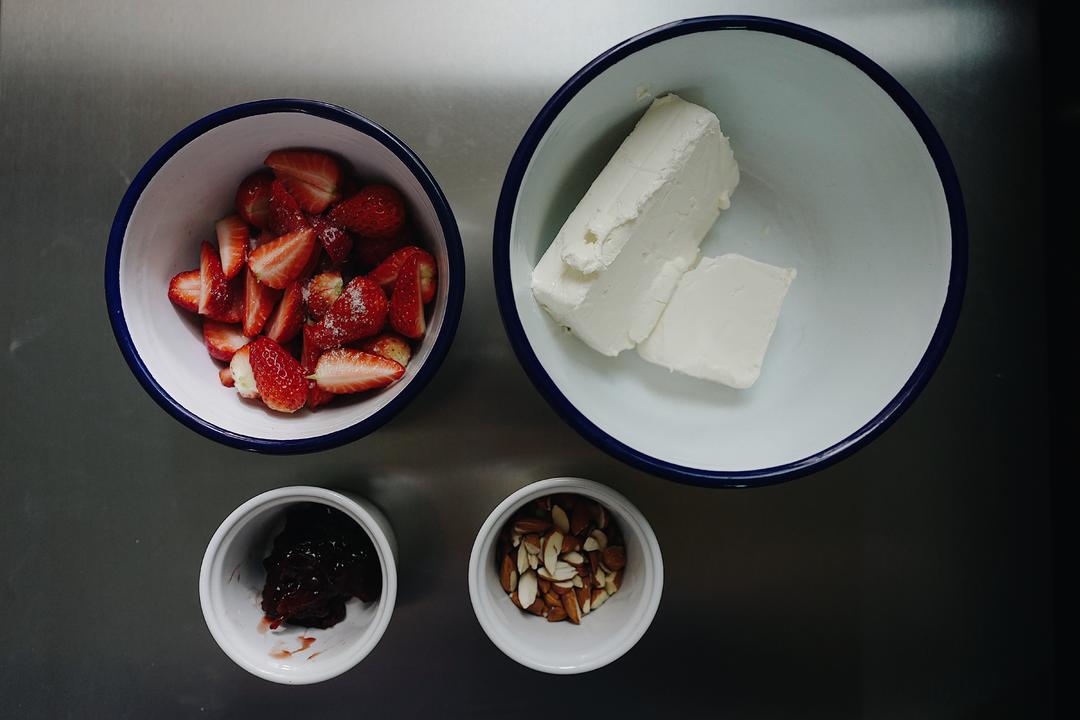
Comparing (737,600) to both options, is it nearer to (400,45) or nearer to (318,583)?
(318,583)

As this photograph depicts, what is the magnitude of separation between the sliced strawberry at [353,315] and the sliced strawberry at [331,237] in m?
0.04

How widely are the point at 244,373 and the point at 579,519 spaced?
0.41 metres

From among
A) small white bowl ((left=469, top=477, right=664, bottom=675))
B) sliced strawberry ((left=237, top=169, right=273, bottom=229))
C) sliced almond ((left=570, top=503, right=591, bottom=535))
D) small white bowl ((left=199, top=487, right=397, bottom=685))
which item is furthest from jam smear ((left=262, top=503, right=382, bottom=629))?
sliced strawberry ((left=237, top=169, right=273, bottom=229))

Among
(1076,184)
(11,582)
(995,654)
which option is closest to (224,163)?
(11,582)

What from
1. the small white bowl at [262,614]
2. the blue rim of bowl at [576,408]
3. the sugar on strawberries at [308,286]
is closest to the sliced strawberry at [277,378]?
the sugar on strawberries at [308,286]

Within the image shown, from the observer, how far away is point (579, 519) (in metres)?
0.88

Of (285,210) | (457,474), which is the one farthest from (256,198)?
(457,474)

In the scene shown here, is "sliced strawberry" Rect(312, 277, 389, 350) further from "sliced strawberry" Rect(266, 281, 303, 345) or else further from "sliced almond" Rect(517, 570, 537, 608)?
"sliced almond" Rect(517, 570, 537, 608)

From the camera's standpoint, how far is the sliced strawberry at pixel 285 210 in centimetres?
80

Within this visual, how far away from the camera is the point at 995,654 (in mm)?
981

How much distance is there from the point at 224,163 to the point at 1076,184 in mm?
1018

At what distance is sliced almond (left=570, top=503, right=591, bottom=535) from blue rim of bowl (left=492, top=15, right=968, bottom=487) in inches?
6.1

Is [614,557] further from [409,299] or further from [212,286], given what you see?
[212,286]

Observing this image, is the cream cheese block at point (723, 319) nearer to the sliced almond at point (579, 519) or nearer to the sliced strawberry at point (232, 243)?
the sliced almond at point (579, 519)
